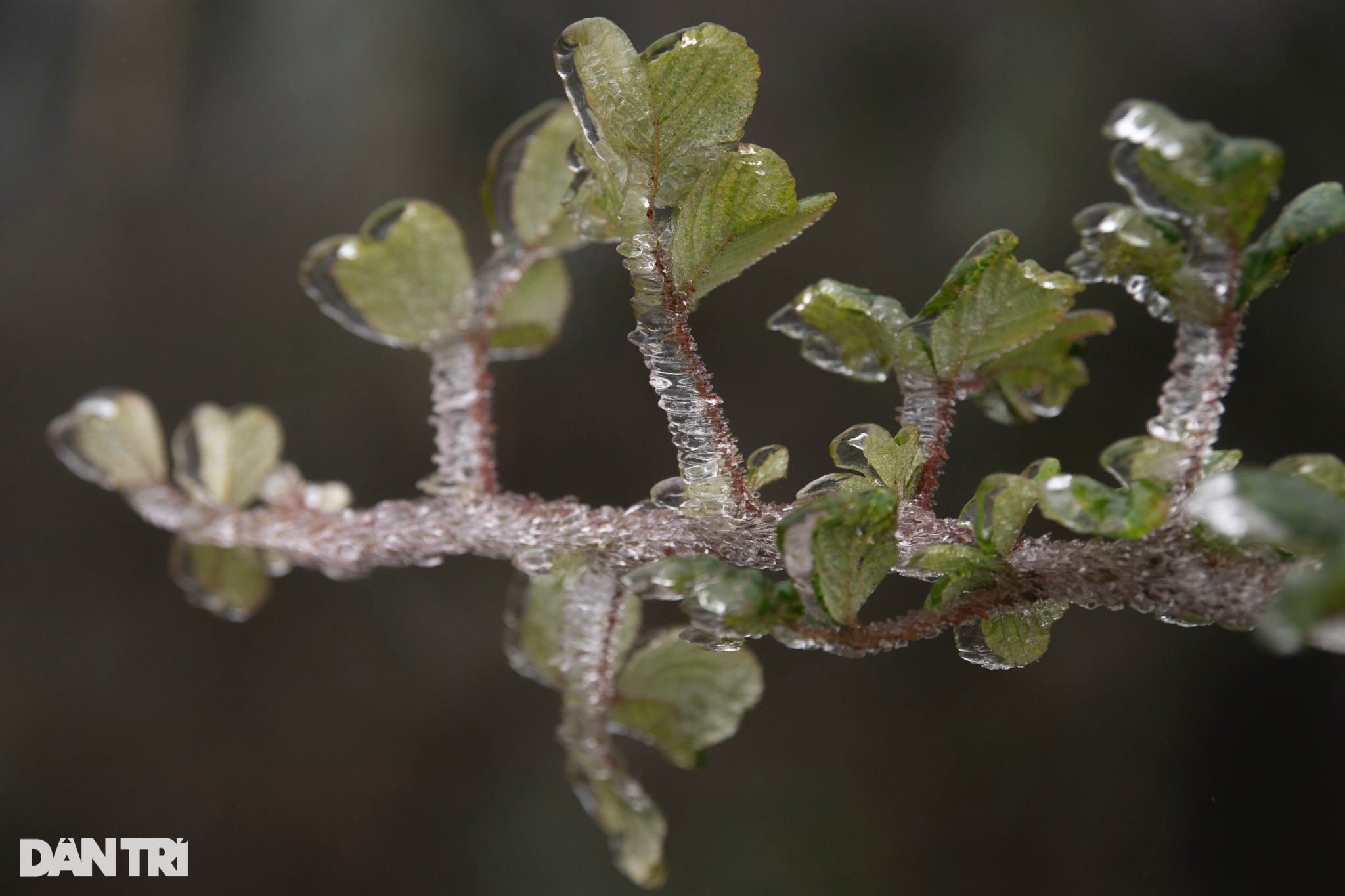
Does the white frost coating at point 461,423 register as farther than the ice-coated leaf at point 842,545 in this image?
Result: Yes

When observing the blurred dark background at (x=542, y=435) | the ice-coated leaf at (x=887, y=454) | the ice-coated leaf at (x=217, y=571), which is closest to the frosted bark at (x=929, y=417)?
the ice-coated leaf at (x=887, y=454)

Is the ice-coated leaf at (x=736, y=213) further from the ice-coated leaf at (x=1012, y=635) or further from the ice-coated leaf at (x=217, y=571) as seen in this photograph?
the ice-coated leaf at (x=217, y=571)

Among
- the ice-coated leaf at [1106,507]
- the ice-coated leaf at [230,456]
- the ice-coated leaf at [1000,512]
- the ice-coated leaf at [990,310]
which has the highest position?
the ice-coated leaf at [230,456]

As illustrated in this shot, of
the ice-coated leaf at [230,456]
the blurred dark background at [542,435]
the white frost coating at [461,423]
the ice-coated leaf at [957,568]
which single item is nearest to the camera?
the ice-coated leaf at [957,568]

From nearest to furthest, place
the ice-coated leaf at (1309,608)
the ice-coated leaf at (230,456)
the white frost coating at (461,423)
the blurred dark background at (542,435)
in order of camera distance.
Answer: the ice-coated leaf at (1309,608), the white frost coating at (461,423), the ice-coated leaf at (230,456), the blurred dark background at (542,435)

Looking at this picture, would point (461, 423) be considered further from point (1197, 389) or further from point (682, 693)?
point (1197, 389)

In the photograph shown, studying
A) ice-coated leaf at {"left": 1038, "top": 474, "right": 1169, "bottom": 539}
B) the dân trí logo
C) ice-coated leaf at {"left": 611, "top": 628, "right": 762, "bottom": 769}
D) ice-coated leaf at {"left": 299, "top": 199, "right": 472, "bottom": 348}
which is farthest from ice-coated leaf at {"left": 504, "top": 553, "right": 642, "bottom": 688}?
the dân trí logo

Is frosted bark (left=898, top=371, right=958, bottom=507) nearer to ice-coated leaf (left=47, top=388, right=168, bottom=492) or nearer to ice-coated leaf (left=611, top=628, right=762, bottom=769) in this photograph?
ice-coated leaf (left=611, top=628, right=762, bottom=769)
